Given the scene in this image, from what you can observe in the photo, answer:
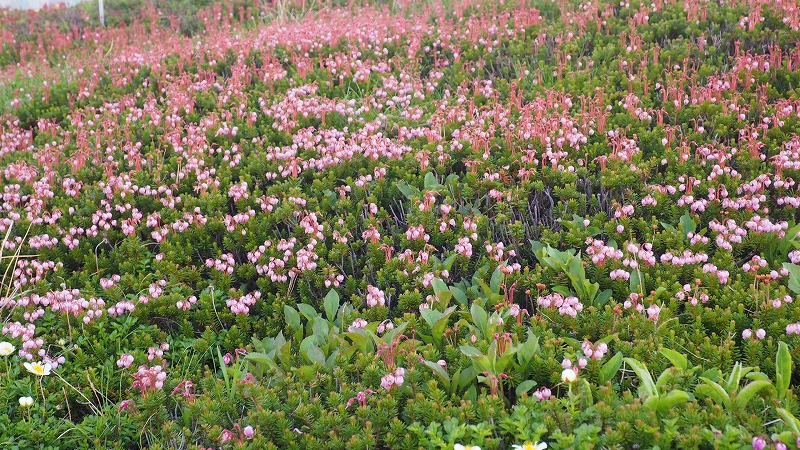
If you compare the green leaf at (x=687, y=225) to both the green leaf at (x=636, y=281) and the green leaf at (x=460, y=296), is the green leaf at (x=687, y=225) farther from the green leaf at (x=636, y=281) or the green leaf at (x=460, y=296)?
the green leaf at (x=460, y=296)

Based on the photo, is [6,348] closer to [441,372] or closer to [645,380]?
[441,372]

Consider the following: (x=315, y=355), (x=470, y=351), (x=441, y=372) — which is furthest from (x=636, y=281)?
(x=315, y=355)

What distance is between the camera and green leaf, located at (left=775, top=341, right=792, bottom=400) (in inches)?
128

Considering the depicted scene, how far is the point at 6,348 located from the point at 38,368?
319 millimetres

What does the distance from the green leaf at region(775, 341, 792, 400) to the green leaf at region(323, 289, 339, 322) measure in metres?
2.43

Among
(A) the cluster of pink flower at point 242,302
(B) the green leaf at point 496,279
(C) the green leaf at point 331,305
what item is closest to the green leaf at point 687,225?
(B) the green leaf at point 496,279

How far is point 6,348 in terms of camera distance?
161 inches

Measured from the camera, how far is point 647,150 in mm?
5734

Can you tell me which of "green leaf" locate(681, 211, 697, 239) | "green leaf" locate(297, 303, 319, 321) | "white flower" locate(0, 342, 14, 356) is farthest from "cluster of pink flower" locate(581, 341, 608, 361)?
"white flower" locate(0, 342, 14, 356)

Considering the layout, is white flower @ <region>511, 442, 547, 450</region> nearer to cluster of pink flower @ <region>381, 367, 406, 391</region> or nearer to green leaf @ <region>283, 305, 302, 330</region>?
cluster of pink flower @ <region>381, 367, 406, 391</region>

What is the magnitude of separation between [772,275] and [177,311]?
3.62 meters

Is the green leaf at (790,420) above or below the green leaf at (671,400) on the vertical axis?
above

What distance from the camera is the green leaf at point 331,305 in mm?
4449

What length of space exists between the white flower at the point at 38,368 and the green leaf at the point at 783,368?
3.69 m
